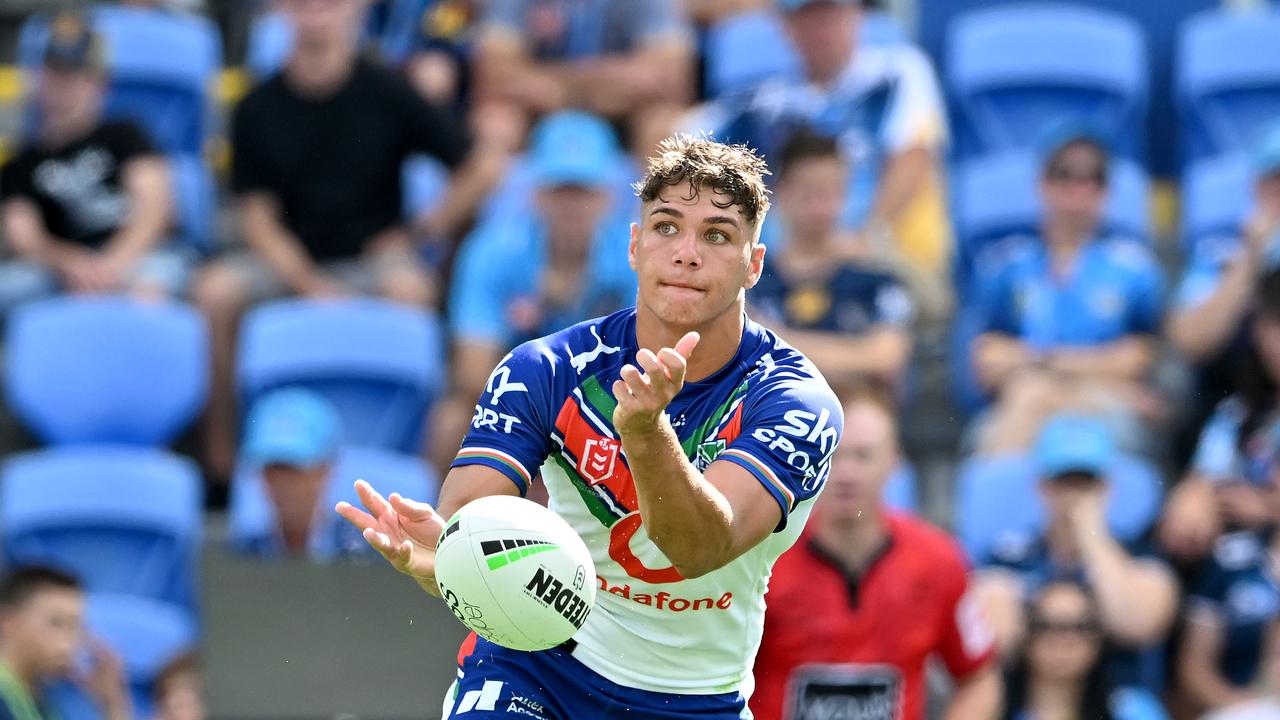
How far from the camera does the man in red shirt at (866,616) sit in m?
7.59

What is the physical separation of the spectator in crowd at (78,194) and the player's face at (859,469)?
3.95 meters

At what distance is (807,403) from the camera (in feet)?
16.3

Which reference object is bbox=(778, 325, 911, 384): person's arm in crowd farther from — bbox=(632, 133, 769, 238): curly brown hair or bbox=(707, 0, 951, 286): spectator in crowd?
bbox=(632, 133, 769, 238): curly brown hair

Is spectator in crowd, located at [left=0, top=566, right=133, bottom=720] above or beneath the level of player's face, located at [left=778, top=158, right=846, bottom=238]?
beneath

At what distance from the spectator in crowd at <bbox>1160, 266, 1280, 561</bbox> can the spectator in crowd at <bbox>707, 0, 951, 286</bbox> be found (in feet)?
5.37

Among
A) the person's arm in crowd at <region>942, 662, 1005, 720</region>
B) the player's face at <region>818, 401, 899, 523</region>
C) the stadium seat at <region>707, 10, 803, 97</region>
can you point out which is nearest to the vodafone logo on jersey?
the player's face at <region>818, 401, 899, 523</region>

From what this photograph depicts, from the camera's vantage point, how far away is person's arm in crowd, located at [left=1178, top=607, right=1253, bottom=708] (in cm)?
847

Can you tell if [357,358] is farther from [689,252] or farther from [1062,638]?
[689,252]

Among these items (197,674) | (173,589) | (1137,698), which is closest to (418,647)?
(197,674)

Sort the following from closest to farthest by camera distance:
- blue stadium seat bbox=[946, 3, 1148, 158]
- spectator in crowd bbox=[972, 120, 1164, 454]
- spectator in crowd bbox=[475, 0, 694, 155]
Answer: spectator in crowd bbox=[972, 120, 1164, 454]
spectator in crowd bbox=[475, 0, 694, 155]
blue stadium seat bbox=[946, 3, 1148, 158]

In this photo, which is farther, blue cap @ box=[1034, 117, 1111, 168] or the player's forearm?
blue cap @ box=[1034, 117, 1111, 168]

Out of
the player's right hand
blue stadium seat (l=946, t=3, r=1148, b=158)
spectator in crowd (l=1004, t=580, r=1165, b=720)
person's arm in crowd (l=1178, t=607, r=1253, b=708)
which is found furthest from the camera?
blue stadium seat (l=946, t=3, r=1148, b=158)

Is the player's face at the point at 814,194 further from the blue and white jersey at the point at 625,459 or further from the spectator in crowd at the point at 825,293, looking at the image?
the blue and white jersey at the point at 625,459

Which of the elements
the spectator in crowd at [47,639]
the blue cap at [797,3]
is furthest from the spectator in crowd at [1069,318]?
the spectator in crowd at [47,639]
